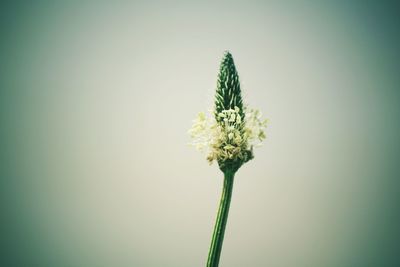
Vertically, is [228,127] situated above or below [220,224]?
above

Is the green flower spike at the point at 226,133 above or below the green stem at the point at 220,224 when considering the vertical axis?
above

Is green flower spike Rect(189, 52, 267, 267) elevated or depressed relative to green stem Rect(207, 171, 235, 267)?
elevated

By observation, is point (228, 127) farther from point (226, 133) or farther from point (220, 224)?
point (220, 224)

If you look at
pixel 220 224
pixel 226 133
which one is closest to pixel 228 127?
pixel 226 133

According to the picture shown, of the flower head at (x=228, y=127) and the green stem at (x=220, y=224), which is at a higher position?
the flower head at (x=228, y=127)
